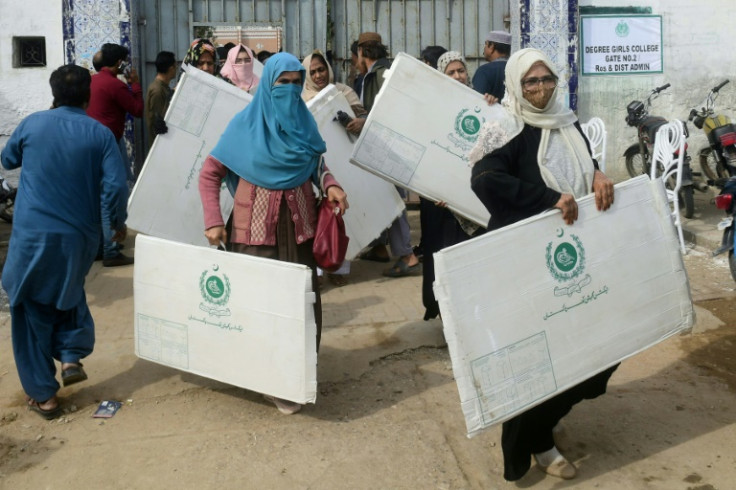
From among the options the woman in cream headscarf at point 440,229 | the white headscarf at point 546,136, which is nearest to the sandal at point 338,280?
the woman in cream headscarf at point 440,229

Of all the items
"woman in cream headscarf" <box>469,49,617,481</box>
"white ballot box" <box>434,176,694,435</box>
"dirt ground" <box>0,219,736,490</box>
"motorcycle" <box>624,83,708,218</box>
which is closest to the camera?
"white ballot box" <box>434,176,694,435</box>

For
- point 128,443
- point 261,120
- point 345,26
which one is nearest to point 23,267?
point 128,443

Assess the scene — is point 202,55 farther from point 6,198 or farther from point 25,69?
point 25,69

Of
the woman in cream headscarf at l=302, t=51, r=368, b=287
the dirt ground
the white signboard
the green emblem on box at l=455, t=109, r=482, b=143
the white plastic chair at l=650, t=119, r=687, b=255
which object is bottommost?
the dirt ground

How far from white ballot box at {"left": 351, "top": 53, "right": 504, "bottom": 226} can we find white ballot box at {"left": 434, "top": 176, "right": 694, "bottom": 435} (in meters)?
1.38

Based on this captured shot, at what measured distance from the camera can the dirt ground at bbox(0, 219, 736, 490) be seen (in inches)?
131

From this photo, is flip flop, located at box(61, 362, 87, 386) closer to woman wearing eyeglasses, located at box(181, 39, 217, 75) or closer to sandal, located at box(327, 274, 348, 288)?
sandal, located at box(327, 274, 348, 288)

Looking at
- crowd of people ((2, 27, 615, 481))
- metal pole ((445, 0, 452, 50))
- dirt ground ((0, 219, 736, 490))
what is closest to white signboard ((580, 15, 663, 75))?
metal pole ((445, 0, 452, 50))

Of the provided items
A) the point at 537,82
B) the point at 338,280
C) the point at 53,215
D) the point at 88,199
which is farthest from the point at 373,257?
the point at 537,82

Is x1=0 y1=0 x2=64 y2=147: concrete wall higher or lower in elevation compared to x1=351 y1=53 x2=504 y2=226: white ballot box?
higher

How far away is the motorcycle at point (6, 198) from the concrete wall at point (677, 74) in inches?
223

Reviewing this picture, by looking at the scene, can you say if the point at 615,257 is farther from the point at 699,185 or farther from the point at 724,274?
the point at 699,185

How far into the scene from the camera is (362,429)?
3748 mm

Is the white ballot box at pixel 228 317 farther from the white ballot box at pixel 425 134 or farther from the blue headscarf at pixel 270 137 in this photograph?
the white ballot box at pixel 425 134
